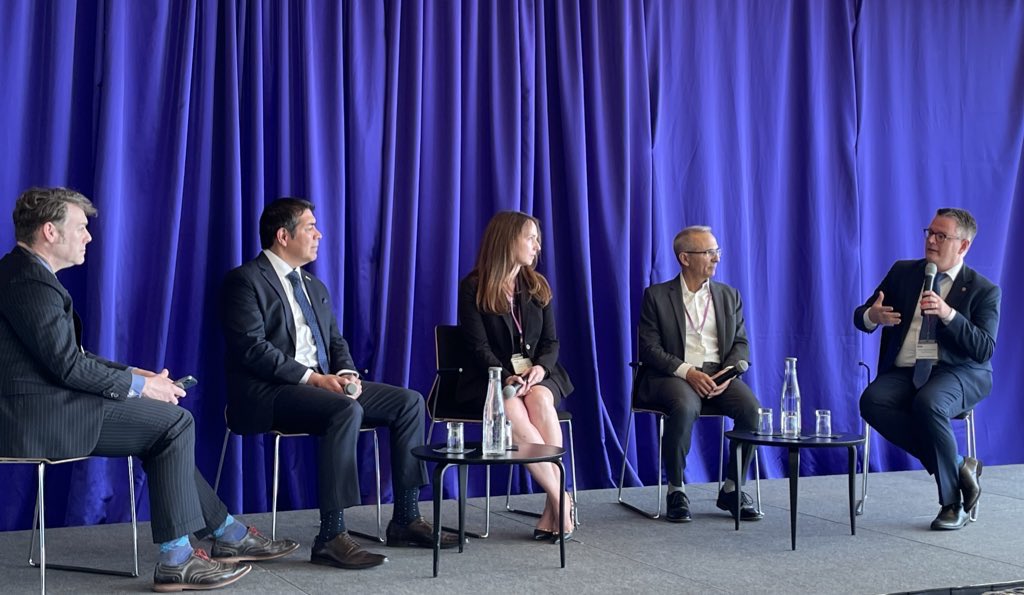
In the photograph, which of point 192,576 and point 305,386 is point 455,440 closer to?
point 305,386

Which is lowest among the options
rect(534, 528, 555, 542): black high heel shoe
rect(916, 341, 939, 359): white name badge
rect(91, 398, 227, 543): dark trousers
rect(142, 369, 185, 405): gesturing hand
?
rect(534, 528, 555, 542): black high heel shoe

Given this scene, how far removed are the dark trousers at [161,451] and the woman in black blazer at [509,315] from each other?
4.75 ft

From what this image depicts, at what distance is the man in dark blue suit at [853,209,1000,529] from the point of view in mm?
4461

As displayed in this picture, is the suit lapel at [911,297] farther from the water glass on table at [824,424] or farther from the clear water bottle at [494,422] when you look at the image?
the clear water bottle at [494,422]

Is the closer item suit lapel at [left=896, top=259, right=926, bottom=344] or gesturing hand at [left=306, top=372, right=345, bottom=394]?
gesturing hand at [left=306, top=372, right=345, bottom=394]

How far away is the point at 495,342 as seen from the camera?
4.66 m

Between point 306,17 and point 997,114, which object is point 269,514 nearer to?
point 306,17

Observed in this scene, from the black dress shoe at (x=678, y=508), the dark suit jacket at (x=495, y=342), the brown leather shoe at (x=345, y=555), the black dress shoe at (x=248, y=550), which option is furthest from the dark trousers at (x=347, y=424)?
the black dress shoe at (x=678, y=508)

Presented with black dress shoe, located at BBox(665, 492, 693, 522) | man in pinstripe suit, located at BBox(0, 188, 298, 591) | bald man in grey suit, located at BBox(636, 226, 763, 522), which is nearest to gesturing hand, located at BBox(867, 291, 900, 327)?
bald man in grey suit, located at BBox(636, 226, 763, 522)

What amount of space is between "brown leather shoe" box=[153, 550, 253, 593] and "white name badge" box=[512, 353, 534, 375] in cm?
162

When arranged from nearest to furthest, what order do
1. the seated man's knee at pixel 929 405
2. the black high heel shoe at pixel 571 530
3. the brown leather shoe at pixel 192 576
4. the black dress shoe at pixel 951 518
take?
the brown leather shoe at pixel 192 576
the black high heel shoe at pixel 571 530
the black dress shoe at pixel 951 518
the seated man's knee at pixel 929 405

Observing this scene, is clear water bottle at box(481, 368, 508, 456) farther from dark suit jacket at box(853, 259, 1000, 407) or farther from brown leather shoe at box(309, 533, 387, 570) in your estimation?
dark suit jacket at box(853, 259, 1000, 407)

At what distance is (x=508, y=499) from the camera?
15.9ft

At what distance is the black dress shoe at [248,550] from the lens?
370 cm
